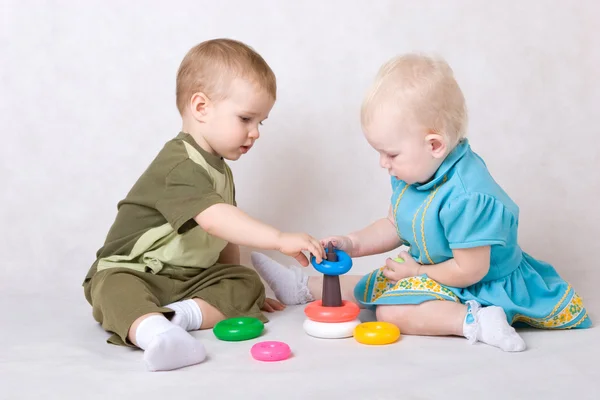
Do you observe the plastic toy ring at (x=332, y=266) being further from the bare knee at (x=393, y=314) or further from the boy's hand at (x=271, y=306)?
the boy's hand at (x=271, y=306)

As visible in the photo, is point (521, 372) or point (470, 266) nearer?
point (521, 372)

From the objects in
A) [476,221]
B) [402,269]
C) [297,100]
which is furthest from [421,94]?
[297,100]

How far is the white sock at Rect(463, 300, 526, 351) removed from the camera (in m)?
1.70

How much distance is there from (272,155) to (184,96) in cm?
68

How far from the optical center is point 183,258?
80.6 inches

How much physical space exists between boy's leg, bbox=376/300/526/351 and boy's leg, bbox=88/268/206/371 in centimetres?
48

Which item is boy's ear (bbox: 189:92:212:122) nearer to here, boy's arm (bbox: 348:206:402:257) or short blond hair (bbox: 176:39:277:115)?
short blond hair (bbox: 176:39:277:115)

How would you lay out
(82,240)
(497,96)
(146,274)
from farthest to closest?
(497,96)
(82,240)
(146,274)

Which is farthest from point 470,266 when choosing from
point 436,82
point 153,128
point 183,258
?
point 153,128

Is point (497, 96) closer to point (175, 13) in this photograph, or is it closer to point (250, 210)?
point (250, 210)

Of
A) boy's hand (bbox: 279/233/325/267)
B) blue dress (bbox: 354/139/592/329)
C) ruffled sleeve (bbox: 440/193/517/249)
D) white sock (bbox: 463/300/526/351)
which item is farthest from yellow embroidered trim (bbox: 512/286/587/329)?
boy's hand (bbox: 279/233/325/267)

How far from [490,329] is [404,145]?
454mm

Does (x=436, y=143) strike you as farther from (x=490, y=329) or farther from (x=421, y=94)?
(x=490, y=329)

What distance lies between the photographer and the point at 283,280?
7.25ft
